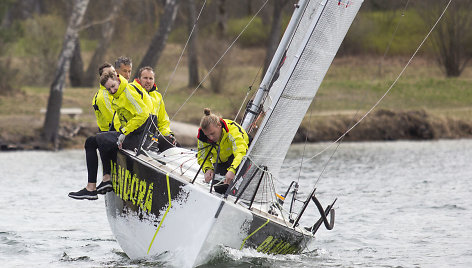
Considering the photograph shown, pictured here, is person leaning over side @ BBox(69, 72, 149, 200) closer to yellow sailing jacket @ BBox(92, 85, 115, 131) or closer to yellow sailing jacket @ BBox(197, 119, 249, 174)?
yellow sailing jacket @ BBox(92, 85, 115, 131)

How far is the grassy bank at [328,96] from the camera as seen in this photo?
→ 24536mm

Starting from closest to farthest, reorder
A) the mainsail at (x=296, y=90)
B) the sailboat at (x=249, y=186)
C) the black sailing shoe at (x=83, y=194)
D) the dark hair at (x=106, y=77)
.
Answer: the sailboat at (x=249, y=186), the mainsail at (x=296, y=90), the dark hair at (x=106, y=77), the black sailing shoe at (x=83, y=194)

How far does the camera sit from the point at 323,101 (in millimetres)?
28391

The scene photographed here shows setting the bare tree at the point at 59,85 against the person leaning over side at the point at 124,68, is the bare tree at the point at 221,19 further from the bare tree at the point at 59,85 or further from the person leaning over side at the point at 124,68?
the person leaning over side at the point at 124,68

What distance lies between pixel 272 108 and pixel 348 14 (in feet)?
4.41

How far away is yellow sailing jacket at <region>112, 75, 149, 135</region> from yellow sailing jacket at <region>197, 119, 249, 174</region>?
951 mm

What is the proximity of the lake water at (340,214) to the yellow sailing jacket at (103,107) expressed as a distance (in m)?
1.49

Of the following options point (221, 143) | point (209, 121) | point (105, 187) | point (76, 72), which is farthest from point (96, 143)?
point (76, 72)

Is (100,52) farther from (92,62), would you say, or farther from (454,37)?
(454,37)

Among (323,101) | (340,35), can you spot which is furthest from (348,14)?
(323,101)

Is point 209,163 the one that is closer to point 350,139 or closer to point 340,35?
point 340,35

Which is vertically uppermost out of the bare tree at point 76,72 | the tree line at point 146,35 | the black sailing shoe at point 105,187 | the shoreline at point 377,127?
the black sailing shoe at point 105,187

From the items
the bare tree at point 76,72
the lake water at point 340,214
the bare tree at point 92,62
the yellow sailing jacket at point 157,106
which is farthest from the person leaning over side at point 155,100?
the bare tree at point 76,72

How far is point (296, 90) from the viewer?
8.97 metres
